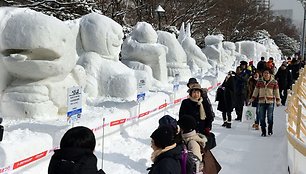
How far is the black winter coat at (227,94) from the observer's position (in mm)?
8727

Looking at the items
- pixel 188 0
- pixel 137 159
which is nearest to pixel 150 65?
pixel 137 159

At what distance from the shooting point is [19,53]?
20.5 feet

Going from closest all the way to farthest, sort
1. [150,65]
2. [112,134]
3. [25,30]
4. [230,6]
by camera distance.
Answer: [25,30] → [112,134] → [150,65] → [230,6]

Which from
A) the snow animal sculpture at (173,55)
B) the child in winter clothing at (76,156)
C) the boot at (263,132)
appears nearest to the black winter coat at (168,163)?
the child in winter clothing at (76,156)

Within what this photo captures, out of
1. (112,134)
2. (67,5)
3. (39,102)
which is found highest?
(67,5)

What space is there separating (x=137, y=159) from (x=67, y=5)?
11.2 m

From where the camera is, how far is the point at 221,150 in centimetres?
733

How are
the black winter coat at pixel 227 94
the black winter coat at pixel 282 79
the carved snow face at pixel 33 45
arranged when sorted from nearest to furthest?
the carved snow face at pixel 33 45 < the black winter coat at pixel 227 94 < the black winter coat at pixel 282 79

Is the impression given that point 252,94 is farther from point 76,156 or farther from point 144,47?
point 76,156

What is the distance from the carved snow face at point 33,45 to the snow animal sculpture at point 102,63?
81.4 inches

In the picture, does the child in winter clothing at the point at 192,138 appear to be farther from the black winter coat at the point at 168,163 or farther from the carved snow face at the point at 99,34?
the carved snow face at the point at 99,34

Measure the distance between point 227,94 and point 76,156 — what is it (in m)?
6.74

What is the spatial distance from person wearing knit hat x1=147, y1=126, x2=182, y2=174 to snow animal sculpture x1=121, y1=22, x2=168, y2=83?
7.82 m

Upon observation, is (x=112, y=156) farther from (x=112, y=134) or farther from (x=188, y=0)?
(x=188, y=0)
